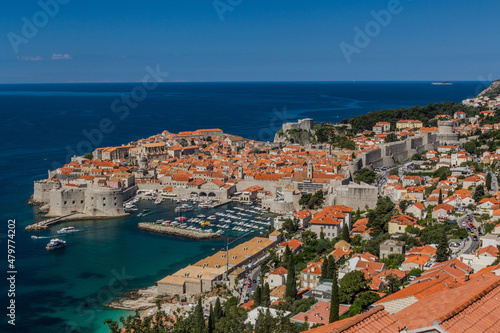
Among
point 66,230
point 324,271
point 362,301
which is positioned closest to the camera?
point 362,301

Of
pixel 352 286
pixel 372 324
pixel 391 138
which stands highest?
pixel 372 324

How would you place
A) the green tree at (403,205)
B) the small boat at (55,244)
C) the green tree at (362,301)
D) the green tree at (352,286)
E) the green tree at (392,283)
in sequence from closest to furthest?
1. the green tree at (362,301)
2. the green tree at (352,286)
3. the green tree at (392,283)
4. the small boat at (55,244)
5. the green tree at (403,205)

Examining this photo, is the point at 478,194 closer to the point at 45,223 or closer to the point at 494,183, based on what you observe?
the point at 494,183

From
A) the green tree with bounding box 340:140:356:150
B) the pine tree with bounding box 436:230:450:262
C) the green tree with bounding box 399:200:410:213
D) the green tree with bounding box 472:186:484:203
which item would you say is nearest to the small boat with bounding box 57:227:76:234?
the green tree with bounding box 399:200:410:213

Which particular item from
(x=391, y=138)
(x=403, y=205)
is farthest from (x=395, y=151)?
(x=403, y=205)

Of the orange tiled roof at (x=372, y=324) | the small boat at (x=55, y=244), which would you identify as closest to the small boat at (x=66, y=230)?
the small boat at (x=55, y=244)

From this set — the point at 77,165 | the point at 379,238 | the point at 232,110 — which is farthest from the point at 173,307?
the point at 232,110

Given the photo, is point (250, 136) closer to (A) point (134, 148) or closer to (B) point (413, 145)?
(A) point (134, 148)

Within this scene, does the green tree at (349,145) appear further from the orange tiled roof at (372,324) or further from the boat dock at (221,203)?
the orange tiled roof at (372,324)
